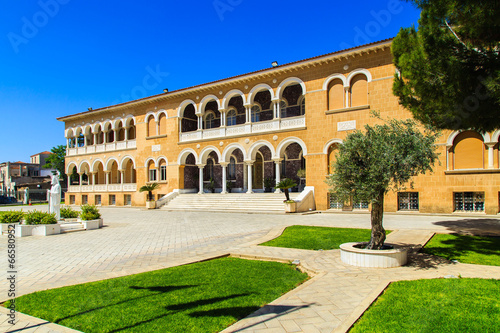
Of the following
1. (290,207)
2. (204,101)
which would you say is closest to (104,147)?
(204,101)

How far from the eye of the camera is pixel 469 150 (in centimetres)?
1708

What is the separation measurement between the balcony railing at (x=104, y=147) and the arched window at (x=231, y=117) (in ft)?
31.2

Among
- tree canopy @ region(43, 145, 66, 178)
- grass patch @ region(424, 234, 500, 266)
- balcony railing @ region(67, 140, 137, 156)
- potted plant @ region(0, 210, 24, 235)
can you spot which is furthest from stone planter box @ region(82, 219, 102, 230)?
tree canopy @ region(43, 145, 66, 178)

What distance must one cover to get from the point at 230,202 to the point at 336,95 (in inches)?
395

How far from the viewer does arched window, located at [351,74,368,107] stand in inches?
782

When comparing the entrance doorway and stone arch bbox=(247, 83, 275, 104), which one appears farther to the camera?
the entrance doorway

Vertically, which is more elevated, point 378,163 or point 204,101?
point 204,101

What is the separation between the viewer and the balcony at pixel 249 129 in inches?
886

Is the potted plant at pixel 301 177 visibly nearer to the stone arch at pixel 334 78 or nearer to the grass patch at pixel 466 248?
the stone arch at pixel 334 78

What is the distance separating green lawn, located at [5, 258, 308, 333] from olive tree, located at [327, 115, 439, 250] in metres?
2.18

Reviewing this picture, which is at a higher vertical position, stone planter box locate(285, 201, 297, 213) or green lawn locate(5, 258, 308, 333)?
green lawn locate(5, 258, 308, 333)

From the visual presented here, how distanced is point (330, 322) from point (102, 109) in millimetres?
33952

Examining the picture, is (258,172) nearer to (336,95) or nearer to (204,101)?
(204,101)

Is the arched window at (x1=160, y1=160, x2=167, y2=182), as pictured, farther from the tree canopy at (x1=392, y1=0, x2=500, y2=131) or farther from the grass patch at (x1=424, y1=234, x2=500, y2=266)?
the tree canopy at (x1=392, y1=0, x2=500, y2=131)
